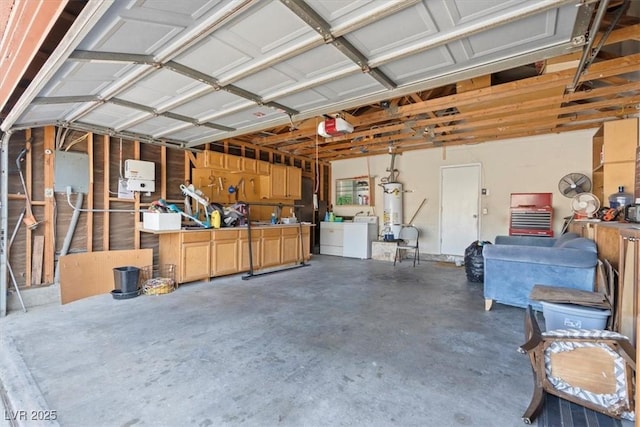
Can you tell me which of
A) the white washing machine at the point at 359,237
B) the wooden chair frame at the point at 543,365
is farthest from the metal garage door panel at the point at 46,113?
the white washing machine at the point at 359,237

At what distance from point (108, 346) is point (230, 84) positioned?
2451 millimetres

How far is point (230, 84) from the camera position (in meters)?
2.68

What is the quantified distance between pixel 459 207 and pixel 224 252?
16.0 ft

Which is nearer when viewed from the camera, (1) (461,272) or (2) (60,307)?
(2) (60,307)

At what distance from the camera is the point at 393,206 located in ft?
22.5

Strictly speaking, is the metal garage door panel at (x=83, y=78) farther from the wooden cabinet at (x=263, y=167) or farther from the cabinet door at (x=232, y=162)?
the wooden cabinet at (x=263, y=167)

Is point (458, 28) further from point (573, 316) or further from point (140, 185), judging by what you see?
point (140, 185)

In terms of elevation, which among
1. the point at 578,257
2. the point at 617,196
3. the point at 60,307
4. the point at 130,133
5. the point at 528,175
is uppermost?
the point at 130,133

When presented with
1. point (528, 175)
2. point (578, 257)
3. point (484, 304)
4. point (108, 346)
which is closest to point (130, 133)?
point (108, 346)

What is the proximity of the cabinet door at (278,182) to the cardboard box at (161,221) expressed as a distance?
2305 mm

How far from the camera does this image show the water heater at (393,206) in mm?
6797

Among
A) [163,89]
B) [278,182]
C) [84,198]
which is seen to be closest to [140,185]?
[84,198]

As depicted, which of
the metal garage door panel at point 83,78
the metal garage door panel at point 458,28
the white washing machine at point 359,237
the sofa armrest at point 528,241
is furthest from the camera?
the white washing machine at point 359,237

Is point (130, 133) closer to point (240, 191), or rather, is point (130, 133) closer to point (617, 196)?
point (240, 191)
